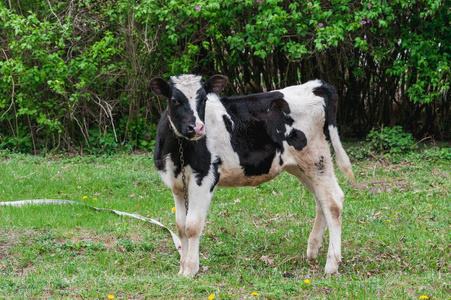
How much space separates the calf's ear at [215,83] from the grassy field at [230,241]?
1.80m

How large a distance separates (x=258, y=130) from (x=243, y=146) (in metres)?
0.23

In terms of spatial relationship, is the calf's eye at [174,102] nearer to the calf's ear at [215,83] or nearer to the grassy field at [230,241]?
the calf's ear at [215,83]

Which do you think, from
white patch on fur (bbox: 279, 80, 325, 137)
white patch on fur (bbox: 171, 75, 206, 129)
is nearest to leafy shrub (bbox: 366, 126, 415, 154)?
white patch on fur (bbox: 279, 80, 325, 137)

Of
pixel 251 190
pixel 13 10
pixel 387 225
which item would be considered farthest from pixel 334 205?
pixel 13 10

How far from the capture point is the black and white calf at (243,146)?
18.1ft

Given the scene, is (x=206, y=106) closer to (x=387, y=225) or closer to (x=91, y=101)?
(x=387, y=225)

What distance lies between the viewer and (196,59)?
12.8 m

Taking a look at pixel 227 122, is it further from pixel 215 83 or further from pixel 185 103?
pixel 185 103

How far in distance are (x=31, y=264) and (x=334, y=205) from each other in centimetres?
318

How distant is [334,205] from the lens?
19.5 ft

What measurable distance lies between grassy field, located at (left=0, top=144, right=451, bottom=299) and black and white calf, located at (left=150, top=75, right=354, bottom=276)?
472 millimetres

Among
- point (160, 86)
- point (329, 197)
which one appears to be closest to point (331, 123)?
point (329, 197)

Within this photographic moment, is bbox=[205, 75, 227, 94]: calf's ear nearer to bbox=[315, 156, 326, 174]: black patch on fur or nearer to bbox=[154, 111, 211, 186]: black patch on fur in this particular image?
bbox=[154, 111, 211, 186]: black patch on fur

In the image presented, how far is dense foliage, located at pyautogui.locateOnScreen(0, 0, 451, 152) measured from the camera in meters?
10.8
